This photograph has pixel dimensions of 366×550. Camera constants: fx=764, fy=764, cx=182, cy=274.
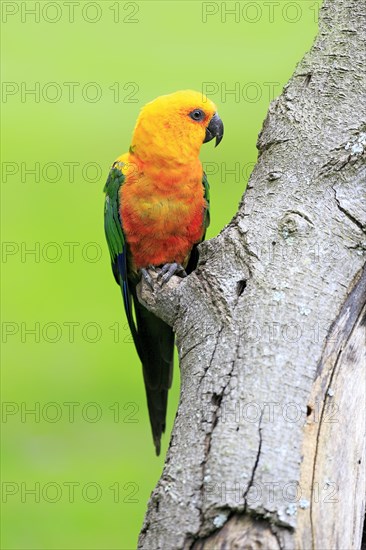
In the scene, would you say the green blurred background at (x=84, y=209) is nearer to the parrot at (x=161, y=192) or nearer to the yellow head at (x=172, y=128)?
the parrot at (x=161, y=192)

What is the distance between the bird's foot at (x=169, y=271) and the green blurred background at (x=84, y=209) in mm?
2083

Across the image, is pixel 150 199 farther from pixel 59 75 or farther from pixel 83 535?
pixel 59 75

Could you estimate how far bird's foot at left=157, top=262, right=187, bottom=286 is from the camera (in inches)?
138

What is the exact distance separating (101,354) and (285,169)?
11.8 ft

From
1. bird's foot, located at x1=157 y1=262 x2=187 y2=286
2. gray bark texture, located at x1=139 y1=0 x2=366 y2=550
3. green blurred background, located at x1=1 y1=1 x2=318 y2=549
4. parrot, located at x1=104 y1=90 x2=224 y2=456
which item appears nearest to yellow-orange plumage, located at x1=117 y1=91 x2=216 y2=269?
parrot, located at x1=104 y1=90 x2=224 y2=456

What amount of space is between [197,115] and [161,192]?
1.47ft

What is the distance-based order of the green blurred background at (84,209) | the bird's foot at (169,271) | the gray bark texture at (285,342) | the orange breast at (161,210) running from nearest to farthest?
the gray bark texture at (285,342), the bird's foot at (169,271), the orange breast at (161,210), the green blurred background at (84,209)

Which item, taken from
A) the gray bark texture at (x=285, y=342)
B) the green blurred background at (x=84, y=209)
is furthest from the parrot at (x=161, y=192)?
the green blurred background at (x=84, y=209)

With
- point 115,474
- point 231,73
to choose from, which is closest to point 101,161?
point 231,73

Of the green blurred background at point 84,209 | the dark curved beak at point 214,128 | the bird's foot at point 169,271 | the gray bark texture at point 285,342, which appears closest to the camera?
the gray bark texture at point 285,342

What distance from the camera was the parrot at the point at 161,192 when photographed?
3824mm

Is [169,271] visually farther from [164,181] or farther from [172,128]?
[172,128]

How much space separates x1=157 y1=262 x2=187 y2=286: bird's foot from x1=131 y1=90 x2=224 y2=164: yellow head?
20.4 inches

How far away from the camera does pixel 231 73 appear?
8.10 m
